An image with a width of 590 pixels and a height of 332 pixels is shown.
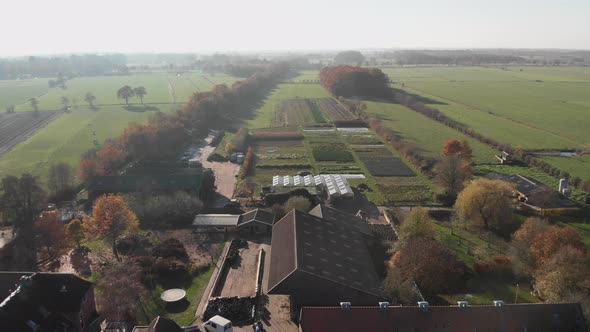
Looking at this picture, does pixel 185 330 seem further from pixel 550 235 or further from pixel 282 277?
pixel 550 235

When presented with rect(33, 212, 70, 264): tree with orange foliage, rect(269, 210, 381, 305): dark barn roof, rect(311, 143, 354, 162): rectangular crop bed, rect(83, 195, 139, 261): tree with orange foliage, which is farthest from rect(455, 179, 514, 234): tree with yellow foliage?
rect(33, 212, 70, 264): tree with orange foliage

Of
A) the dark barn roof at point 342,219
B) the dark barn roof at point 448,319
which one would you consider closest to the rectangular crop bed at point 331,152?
the dark barn roof at point 342,219

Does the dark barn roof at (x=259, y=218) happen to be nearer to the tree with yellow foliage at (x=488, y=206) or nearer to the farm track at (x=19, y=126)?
the tree with yellow foliage at (x=488, y=206)

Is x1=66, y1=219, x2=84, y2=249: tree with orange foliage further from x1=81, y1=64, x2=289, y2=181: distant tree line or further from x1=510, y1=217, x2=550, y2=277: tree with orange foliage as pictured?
x1=510, y1=217, x2=550, y2=277: tree with orange foliage

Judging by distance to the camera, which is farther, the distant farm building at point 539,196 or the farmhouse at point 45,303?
the distant farm building at point 539,196

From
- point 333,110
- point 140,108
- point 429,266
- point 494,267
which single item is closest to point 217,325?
point 429,266

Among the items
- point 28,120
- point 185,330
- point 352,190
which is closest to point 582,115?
point 352,190

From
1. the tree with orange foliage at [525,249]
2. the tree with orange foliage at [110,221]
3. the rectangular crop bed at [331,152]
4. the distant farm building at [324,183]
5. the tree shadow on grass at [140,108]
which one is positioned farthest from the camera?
the tree shadow on grass at [140,108]
